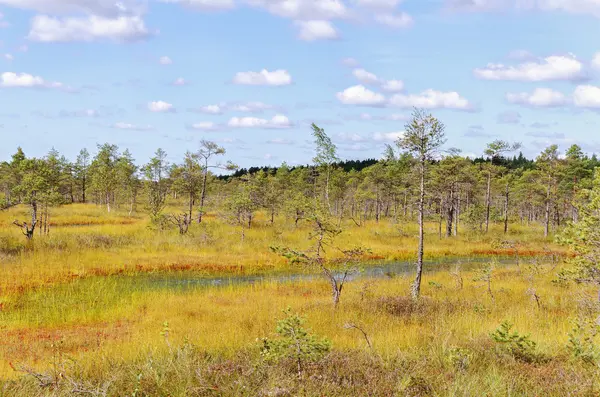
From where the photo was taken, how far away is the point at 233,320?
38.8 ft

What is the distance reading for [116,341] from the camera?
9.57 metres

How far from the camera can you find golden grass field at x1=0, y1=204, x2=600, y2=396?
5664 millimetres

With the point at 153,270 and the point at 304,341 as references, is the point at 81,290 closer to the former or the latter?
the point at 153,270

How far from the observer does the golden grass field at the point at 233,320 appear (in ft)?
18.6

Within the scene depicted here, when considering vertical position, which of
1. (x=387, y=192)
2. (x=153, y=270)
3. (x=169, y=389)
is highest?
(x=387, y=192)

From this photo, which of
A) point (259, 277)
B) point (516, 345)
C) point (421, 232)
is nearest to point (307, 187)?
point (259, 277)

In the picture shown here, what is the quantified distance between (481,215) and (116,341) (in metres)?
43.4

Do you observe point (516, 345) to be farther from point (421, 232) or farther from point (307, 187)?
point (307, 187)

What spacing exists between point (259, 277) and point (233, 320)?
32.4 ft

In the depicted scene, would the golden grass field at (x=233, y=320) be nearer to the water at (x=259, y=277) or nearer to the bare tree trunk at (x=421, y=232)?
the water at (x=259, y=277)

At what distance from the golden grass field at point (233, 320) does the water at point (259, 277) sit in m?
0.29

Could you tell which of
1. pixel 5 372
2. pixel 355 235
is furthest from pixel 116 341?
pixel 355 235

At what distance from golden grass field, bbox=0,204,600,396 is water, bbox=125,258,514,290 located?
11.4 inches

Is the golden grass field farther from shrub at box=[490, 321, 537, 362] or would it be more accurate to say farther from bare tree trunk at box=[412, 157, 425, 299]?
bare tree trunk at box=[412, 157, 425, 299]
